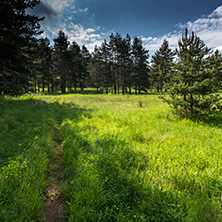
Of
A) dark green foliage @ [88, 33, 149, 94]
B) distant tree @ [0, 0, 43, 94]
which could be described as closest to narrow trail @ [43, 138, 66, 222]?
distant tree @ [0, 0, 43, 94]

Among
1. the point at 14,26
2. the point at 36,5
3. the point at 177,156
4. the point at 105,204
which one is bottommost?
the point at 105,204

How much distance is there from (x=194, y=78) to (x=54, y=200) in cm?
909

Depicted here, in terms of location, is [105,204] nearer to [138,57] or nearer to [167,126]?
[167,126]

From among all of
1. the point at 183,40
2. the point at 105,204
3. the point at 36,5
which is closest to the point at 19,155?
the point at 105,204

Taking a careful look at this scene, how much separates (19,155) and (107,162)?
2.76 metres

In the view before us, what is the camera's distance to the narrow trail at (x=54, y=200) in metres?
2.41

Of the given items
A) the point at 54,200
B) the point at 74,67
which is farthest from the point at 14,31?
the point at 74,67

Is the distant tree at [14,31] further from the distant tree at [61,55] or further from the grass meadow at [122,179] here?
the distant tree at [61,55]

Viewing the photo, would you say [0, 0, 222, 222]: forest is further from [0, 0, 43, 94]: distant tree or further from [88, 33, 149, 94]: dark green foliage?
[88, 33, 149, 94]: dark green foliage

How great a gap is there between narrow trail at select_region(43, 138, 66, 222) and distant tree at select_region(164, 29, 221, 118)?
313 inches

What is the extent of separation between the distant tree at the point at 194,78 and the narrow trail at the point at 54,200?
26.1ft

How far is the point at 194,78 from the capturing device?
760 centimetres

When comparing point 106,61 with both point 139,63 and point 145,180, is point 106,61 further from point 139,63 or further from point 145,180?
point 145,180

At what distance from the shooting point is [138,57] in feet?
133
